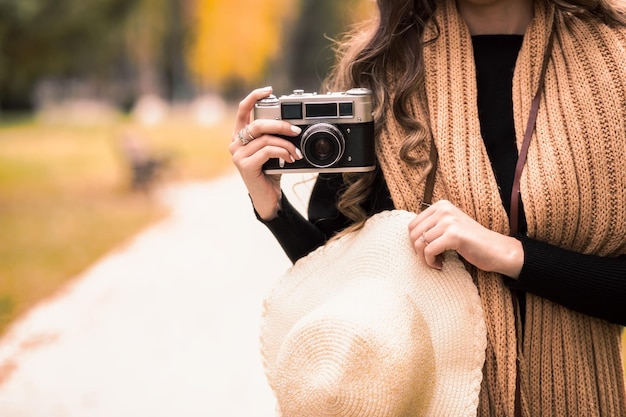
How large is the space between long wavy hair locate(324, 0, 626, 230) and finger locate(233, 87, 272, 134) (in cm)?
24

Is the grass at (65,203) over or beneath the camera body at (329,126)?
beneath

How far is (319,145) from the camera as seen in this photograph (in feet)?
6.85

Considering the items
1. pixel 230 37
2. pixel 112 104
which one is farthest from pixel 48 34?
pixel 112 104

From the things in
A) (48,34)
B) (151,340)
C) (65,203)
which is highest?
(48,34)

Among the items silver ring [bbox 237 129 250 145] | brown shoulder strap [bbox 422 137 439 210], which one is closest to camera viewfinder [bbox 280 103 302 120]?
silver ring [bbox 237 129 250 145]

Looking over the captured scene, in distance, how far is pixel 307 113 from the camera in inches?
82.7

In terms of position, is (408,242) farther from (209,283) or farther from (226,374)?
(209,283)

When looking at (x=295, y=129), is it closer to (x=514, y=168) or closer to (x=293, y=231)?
(x=293, y=231)

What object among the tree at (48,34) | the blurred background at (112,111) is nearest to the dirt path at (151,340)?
the blurred background at (112,111)

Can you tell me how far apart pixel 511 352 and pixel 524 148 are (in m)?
0.42

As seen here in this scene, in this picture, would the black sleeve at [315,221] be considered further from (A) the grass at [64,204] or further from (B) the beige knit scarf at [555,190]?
(A) the grass at [64,204]

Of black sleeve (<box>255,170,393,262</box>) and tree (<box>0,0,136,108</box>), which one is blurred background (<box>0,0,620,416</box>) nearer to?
tree (<box>0,0,136,108</box>)

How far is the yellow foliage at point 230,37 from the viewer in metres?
37.0

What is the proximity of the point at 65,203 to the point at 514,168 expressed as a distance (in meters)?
11.5
